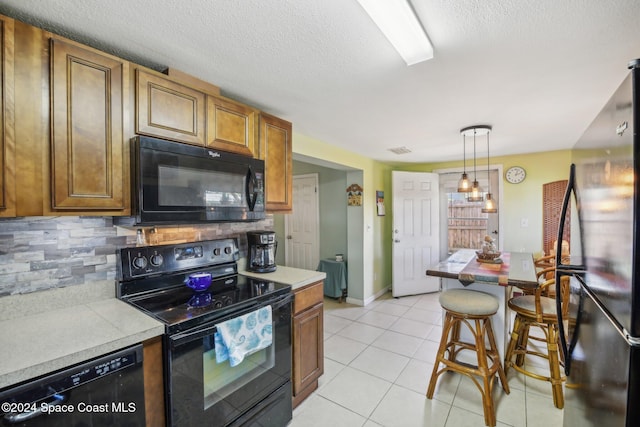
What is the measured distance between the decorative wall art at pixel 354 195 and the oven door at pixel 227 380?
2.54 meters

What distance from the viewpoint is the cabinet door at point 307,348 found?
1.96 metres

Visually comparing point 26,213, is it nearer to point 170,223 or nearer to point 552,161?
point 170,223

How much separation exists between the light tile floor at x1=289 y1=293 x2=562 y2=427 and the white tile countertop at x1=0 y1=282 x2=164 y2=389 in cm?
128

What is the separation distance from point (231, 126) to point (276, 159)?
1.50ft

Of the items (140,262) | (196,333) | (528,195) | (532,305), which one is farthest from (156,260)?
(528,195)

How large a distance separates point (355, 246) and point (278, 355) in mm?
2564

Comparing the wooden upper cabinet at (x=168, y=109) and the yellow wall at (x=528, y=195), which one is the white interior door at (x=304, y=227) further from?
the wooden upper cabinet at (x=168, y=109)

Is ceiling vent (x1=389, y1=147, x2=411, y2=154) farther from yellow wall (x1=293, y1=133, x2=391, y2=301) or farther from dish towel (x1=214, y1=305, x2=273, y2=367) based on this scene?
dish towel (x1=214, y1=305, x2=273, y2=367)

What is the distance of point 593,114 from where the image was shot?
7.97ft

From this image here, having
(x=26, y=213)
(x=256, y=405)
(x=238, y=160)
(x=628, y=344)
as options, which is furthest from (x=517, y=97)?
(x=26, y=213)

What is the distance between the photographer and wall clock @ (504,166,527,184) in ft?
13.7

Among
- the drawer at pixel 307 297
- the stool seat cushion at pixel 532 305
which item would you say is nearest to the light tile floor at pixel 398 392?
the stool seat cushion at pixel 532 305

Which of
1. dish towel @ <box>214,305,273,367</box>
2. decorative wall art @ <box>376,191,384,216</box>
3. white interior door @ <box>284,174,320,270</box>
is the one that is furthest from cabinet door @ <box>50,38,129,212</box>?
decorative wall art @ <box>376,191,384,216</box>

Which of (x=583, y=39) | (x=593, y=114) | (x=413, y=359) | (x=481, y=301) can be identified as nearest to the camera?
(x=583, y=39)
